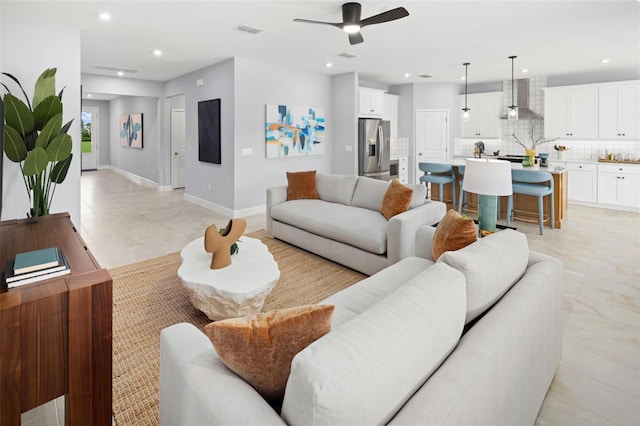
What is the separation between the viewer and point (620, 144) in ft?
23.6

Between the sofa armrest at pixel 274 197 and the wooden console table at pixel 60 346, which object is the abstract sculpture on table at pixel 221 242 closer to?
the wooden console table at pixel 60 346

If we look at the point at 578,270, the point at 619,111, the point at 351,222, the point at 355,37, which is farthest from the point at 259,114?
the point at 619,111

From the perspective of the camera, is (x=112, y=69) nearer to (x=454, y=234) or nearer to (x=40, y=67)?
(x=40, y=67)

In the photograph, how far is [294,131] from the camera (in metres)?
7.01

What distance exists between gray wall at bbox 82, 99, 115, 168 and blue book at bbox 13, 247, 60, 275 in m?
13.0

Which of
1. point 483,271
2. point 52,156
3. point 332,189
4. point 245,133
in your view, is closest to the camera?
point 483,271

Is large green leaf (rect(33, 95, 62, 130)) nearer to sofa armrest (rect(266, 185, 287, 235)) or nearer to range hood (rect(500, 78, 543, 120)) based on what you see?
sofa armrest (rect(266, 185, 287, 235))

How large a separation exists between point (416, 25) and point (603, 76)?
5303 millimetres

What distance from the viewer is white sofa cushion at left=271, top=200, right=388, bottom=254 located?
3551 millimetres

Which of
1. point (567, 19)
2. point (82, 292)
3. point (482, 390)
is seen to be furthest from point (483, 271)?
point (567, 19)

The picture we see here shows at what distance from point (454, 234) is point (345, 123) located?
5648 mm

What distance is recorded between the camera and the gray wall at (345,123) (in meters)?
7.37

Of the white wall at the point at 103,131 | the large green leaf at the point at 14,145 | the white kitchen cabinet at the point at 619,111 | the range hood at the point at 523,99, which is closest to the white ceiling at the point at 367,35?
the white kitchen cabinet at the point at 619,111

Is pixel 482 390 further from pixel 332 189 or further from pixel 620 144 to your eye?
pixel 620 144
